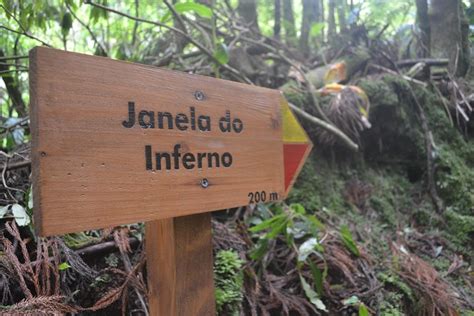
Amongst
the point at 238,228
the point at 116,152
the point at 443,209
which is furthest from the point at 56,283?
the point at 443,209

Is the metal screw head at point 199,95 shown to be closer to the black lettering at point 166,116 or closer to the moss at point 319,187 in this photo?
the black lettering at point 166,116

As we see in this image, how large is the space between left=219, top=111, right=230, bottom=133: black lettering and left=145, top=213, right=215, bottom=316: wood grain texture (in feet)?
0.95

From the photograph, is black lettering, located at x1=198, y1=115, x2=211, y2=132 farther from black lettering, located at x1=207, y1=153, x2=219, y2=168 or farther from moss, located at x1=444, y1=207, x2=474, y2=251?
moss, located at x1=444, y1=207, x2=474, y2=251

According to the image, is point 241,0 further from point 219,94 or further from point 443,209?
point 219,94

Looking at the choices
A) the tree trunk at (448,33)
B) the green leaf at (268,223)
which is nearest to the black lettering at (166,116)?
the green leaf at (268,223)

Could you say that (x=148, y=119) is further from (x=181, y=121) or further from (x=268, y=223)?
(x=268, y=223)

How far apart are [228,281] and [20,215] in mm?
891

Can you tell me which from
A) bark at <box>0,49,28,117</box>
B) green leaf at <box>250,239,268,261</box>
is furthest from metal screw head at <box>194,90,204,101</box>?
bark at <box>0,49,28,117</box>

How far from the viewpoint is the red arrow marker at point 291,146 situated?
4.85 ft

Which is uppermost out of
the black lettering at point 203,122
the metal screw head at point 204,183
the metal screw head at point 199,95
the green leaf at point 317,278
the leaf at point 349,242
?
the metal screw head at point 199,95

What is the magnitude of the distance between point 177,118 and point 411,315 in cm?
173

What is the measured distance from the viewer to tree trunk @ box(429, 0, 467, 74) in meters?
3.80

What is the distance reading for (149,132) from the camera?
0.97 m

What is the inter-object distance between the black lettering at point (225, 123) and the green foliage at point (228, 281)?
74 centimetres
